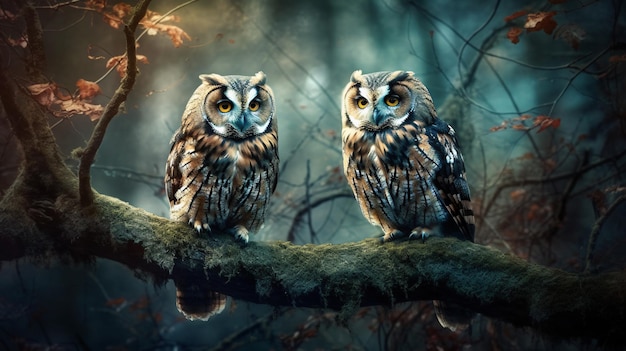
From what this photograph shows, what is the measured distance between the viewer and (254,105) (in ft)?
7.02

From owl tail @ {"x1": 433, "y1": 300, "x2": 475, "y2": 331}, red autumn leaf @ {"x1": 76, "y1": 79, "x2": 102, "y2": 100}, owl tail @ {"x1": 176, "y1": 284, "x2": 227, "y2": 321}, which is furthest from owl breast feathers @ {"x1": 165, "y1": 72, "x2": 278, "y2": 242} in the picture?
owl tail @ {"x1": 433, "y1": 300, "x2": 475, "y2": 331}

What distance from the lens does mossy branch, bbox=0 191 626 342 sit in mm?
1904

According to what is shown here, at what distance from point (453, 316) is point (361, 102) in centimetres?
106

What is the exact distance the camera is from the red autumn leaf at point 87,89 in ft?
7.55

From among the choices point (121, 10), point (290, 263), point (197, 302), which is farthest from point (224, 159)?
point (121, 10)

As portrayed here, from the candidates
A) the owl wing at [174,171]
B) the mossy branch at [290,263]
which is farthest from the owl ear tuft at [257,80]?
the mossy branch at [290,263]

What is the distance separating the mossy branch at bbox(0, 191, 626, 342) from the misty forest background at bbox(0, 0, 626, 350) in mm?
1079

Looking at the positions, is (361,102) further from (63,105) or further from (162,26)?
(63,105)

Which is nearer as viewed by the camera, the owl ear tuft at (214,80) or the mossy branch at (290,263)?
the mossy branch at (290,263)

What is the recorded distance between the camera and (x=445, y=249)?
1978 mm

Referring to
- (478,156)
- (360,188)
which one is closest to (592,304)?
(360,188)

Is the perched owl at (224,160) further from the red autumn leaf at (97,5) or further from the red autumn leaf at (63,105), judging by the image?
the red autumn leaf at (97,5)

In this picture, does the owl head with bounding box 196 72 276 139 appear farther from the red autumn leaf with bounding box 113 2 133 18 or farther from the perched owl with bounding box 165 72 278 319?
the red autumn leaf with bounding box 113 2 133 18

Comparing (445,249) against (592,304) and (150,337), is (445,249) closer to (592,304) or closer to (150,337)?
(592,304)
